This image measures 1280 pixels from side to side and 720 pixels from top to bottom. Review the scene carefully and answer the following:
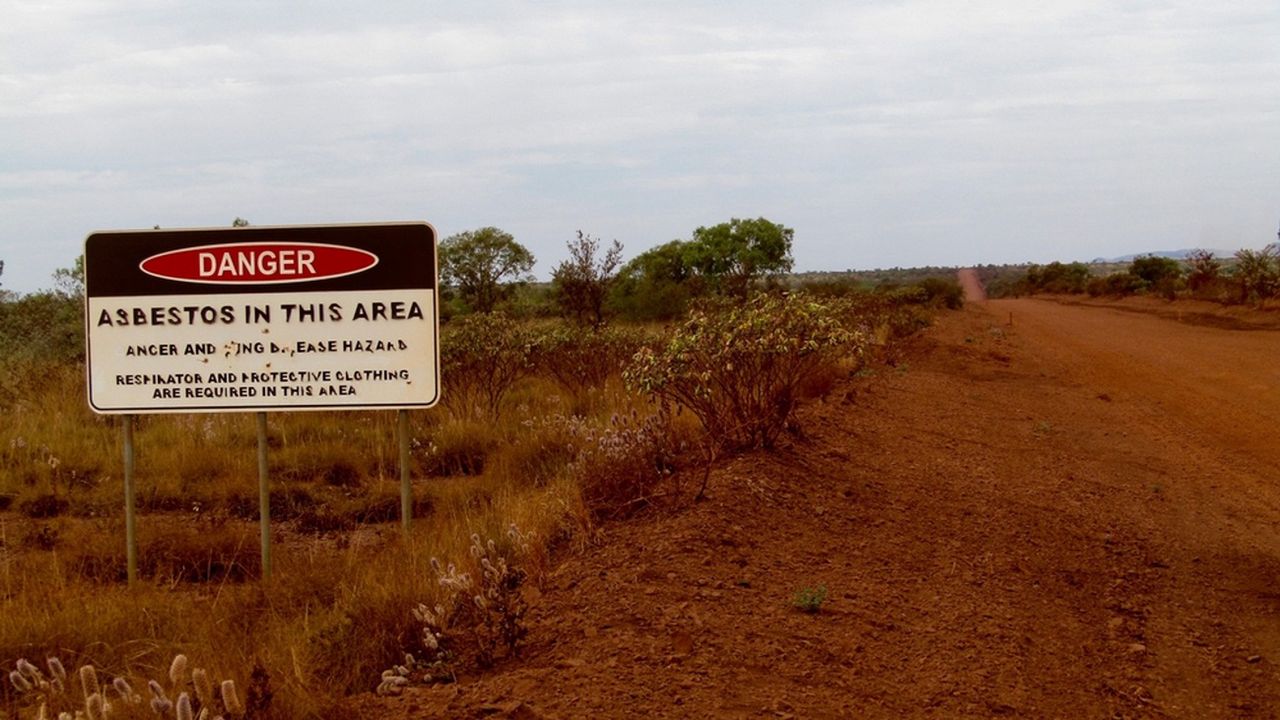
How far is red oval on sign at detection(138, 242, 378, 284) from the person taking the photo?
663cm

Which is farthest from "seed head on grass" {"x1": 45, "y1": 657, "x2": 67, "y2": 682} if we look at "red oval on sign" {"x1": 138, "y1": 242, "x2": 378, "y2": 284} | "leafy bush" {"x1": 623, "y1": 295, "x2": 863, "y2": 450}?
"leafy bush" {"x1": 623, "y1": 295, "x2": 863, "y2": 450}

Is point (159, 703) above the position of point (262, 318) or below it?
below

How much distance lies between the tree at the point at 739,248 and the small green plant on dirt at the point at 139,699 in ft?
97.0

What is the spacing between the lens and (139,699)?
3854 mm

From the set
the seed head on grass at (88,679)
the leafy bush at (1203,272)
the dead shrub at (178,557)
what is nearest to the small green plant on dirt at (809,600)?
the seed head on grass at (88,679)

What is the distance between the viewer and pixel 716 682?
4.18 m

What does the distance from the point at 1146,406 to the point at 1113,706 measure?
9.82 metres

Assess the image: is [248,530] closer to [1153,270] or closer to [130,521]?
[130,521]

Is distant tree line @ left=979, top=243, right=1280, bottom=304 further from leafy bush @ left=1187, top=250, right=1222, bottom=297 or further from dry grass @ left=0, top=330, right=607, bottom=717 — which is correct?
dry grass @ left=0, top=330, right=607, bottom=717

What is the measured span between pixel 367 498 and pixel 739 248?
3086 centimetres

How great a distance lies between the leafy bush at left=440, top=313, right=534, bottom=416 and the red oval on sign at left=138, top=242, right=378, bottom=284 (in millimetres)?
5171

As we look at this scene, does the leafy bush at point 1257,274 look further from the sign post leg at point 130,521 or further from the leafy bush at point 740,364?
the sign post leg at point 130,521

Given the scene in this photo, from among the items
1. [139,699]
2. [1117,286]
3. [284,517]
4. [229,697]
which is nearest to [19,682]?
[139,699]

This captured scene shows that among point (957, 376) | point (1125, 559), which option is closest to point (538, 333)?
point (957, 376)
